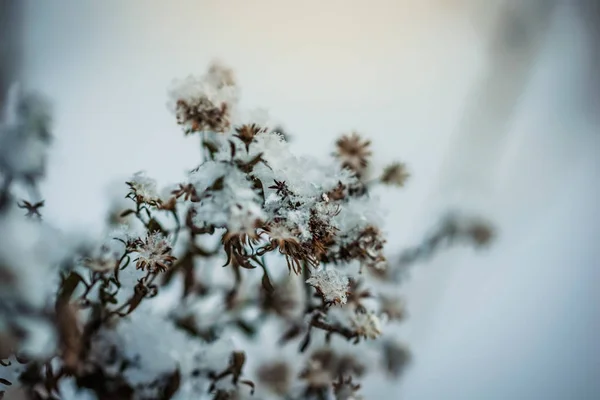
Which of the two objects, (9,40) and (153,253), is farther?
(9,40)

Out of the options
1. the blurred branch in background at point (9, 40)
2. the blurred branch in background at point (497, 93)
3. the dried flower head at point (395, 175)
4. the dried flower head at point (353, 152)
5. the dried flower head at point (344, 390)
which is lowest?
the dried flower head at point (344, 390)

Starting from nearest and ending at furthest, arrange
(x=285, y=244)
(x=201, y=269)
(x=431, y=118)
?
(x=285, y=244) < (x=201, y=269) < (x=431, y=118)

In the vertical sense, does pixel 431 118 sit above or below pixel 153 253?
above

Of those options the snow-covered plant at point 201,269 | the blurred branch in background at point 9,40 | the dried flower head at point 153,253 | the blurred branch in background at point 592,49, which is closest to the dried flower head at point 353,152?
the snow-covered plant at point 201,269

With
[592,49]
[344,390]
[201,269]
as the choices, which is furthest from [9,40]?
[592,49]

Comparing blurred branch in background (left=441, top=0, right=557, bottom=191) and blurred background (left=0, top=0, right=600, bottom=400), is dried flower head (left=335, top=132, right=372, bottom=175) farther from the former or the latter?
blurred branch in background (left=441, top=0, right=557, bottom=191)

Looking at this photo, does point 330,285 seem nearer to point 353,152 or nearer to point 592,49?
point 353,152

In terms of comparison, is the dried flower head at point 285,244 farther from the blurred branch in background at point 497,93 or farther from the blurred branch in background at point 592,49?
the blurred branch in background at point 592,49

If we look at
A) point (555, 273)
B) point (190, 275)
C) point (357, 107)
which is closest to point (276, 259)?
point (190, 275)

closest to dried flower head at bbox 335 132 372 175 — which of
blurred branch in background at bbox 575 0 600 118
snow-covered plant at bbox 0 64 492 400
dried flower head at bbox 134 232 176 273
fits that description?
snow-covered plant at bbox 0 64 492 400
